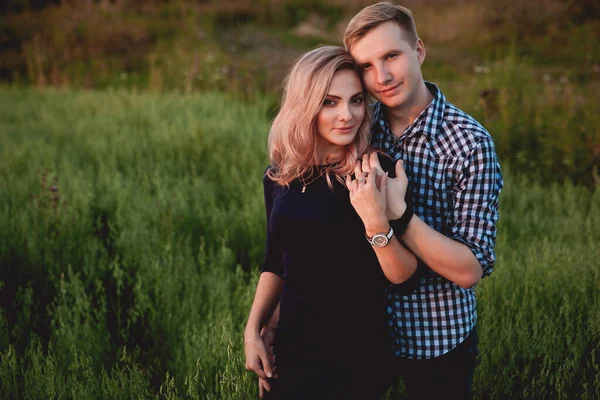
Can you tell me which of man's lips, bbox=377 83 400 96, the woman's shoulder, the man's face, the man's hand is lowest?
the man's hand

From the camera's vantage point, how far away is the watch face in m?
1.75

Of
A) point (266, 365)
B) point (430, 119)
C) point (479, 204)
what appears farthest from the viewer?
point (266, 365)

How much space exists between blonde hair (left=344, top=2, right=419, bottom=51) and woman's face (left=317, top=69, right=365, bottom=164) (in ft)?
0.52

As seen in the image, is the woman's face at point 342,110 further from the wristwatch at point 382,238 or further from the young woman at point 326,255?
the wristwatch at point 382,238

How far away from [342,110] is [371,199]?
18.3 inches

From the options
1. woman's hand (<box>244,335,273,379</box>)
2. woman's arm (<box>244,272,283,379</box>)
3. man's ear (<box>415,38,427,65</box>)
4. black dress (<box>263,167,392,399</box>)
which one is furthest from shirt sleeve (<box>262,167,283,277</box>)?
man's ear (<box>415,38,427,65</box>)

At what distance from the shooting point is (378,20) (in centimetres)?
199

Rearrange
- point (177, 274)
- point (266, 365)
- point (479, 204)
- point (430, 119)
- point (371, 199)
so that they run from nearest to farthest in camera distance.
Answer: point (371, 199) → point (479, 204) → point (430, 119) → point (266, 365) → point (177, 274)

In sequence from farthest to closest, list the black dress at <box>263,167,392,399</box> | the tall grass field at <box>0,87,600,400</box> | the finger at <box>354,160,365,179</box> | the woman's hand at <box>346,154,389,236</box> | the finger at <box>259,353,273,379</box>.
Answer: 1. the tall grass field at <box>0,87,600,400</box>
2. the finger at <box>259,353,273,379</box>
3. the black dress at <box>263,167,392,399</box>
4. the finger at <box>354,160,365,179</box>
5. the woman's hand at <box>346,154,389,236</box>

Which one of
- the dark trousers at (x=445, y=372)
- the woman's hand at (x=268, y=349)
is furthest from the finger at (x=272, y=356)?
the dark trousers at (x=445, y=372)

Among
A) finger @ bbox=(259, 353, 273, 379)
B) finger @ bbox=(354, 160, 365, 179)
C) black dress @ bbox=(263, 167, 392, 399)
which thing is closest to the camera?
finger @ bbox=(354, 160, 365, 179)

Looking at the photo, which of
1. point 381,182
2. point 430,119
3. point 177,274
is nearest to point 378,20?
point 430,119

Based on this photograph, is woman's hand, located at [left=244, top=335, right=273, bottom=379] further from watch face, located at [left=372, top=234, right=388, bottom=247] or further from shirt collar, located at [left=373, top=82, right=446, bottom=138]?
shirt collar, located at [left=373, top=82, right=446, bottom=138]

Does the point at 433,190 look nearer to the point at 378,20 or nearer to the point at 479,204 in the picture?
the point at 479,204
